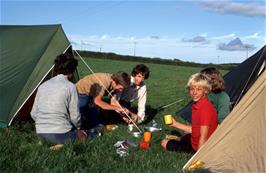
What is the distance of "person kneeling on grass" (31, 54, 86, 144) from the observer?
269 inches

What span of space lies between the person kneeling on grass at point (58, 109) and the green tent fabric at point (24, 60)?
1.51 metres

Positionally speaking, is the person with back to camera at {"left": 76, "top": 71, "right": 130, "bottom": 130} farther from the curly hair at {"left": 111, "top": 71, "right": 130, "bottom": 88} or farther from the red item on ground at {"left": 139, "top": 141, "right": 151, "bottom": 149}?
the red item on ground at {"left": 139, "top": 141, "right": 151, "bottom": 149}

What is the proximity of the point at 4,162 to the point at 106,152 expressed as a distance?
1.41m

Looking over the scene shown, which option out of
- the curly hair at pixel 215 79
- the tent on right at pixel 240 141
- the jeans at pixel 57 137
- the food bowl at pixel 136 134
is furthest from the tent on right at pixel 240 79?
the jeans at pixel 57 137

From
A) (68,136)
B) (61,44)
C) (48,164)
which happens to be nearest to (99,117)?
(61,44)

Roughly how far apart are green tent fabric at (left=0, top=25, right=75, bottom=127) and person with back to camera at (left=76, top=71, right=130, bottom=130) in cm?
77

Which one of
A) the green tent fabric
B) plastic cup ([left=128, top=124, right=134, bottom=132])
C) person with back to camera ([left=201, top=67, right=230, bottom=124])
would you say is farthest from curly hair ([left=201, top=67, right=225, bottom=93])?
the green tent fabric

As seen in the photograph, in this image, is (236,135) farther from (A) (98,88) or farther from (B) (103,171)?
(A) (98,88)

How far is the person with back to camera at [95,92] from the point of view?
837 cm

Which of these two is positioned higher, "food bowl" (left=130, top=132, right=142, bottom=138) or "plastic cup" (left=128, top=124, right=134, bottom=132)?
"plastic cup" (left=128, top=124, right=134, bottom=132)

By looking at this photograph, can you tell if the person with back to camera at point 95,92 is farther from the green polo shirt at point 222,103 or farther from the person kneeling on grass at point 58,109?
the green polo shirt at point 222,103

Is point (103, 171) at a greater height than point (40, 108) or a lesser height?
lesser

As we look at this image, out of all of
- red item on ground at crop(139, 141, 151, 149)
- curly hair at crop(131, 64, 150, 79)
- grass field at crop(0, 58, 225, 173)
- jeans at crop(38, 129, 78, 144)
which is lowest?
grass field at crop(0, 58, 225, 173)

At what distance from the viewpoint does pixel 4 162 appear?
5672 millimetres
